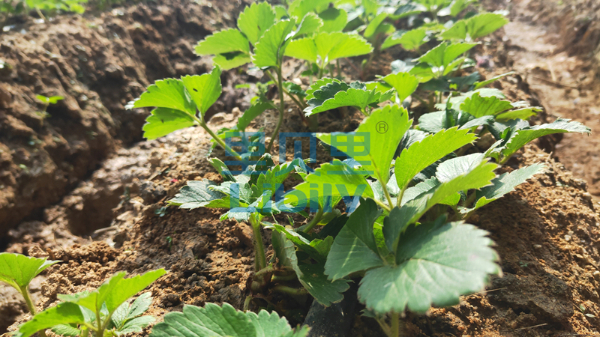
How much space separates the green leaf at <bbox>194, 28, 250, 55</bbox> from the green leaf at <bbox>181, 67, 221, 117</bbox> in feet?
1.09

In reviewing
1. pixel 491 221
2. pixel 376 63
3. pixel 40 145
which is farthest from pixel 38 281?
pixel 376 63

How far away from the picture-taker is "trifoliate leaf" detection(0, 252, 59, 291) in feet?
3.02

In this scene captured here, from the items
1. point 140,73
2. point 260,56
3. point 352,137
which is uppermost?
point 140,73

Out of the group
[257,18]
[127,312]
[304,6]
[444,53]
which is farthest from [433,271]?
[304,6]

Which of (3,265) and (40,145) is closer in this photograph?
(3,265)

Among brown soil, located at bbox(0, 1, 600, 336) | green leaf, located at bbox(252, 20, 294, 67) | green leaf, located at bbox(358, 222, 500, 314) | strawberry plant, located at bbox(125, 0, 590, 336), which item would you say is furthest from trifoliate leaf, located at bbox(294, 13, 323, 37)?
green leaf, located at bbox(358, 222, 500, 314)

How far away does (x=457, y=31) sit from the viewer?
7.06 feet

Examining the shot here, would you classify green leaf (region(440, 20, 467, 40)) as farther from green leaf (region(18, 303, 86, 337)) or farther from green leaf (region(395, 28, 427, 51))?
green leaf (region(18, 303, 86, 337))

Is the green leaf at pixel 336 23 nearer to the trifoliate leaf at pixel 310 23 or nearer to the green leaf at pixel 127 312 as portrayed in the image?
the trifoliate leaf at pixel 310 23

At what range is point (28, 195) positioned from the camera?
1.93m

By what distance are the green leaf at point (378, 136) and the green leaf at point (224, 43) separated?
3.69 ft

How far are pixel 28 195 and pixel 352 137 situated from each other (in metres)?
2.10

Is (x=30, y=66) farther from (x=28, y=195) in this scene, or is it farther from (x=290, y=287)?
(x=290, y=287)

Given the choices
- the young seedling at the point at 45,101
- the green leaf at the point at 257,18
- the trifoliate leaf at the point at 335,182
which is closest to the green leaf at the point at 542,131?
the trifoliate leaf at the point at 335,182
